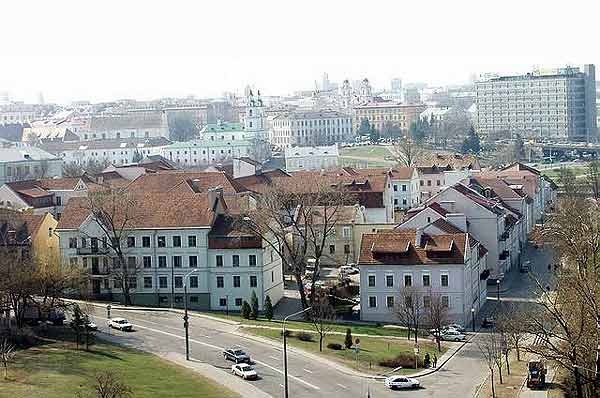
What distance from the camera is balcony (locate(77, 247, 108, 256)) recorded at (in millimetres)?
68456

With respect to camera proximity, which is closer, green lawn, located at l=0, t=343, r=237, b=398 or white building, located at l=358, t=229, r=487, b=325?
green lawn, located at l=0, t=343, r=237, b=398

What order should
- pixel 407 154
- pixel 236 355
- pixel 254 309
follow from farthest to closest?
pixel 407 154 → pixel 254 309 → pixel 236 355

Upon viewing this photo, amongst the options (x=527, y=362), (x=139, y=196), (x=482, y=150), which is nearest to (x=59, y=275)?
(x=139, y=196)

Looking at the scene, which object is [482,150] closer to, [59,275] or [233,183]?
[233,183]

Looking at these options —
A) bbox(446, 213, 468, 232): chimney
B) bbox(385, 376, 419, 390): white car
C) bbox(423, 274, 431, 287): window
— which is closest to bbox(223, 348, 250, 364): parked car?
bbox(385, 376, 419, 390): white car

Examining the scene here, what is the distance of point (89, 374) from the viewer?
48.1 meters

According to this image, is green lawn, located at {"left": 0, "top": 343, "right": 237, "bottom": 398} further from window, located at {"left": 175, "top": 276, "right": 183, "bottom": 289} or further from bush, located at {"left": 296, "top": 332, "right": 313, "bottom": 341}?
window, located at {"left": 175, "top": 276, "right": 183, "bottom": 289}

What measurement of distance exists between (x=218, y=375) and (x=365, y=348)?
28.3ft

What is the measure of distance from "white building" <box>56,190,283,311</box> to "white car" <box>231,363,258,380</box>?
1593 cm

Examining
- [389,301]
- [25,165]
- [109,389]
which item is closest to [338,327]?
[389,301]

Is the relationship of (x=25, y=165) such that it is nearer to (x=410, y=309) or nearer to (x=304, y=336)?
(x=304, y=336)

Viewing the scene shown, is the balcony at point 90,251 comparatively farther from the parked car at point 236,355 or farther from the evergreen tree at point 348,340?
the evergreen tree at point 348,340

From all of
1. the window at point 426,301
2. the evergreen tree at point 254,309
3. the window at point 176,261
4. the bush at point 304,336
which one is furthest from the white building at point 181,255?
the window at point 426,301

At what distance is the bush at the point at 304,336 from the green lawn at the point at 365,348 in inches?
8.0
